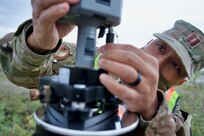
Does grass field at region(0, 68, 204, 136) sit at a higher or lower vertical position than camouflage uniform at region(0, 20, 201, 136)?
lower

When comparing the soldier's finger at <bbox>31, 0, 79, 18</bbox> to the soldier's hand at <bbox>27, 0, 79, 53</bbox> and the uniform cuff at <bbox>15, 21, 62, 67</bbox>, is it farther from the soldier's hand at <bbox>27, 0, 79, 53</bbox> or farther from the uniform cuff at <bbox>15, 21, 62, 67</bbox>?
the uniform cuff at <bbox>15, 21, 62, 67</bbox>

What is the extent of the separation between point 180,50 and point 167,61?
0.36 ft

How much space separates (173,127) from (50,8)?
40 cm

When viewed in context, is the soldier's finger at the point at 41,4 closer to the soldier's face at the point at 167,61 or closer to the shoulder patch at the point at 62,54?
the shoulder patch at the point at 62,54

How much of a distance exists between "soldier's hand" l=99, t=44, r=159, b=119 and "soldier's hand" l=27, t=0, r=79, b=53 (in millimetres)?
120

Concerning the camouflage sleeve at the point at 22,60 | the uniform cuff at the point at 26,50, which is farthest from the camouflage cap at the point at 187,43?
the uniform cuff at the point at 26,50

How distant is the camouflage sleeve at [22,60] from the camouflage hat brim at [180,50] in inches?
31.1

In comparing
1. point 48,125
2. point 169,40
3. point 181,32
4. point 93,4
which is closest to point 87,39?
point 93,4

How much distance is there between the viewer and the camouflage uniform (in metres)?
0.68

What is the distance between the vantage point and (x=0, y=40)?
3.59 feet

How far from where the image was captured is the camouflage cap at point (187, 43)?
1615mm

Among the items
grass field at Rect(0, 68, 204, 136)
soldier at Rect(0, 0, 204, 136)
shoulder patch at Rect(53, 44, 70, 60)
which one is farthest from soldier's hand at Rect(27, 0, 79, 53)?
grass field at Rect(0, 68, 204, 136)

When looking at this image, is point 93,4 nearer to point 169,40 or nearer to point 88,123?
point 88,123

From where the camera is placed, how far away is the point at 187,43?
1.73m
